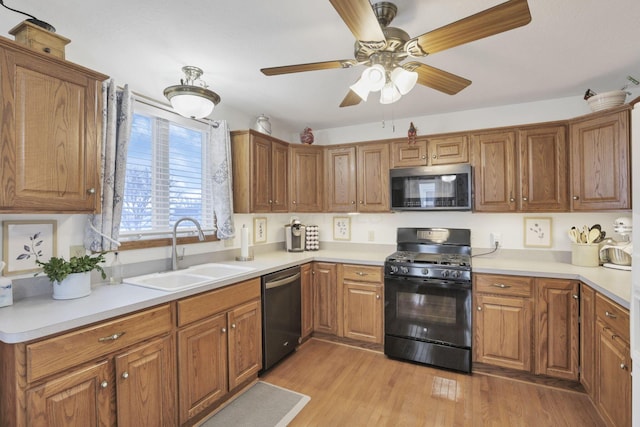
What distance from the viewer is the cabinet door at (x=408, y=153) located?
3.04 metres

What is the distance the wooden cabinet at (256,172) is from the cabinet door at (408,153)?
1194mm

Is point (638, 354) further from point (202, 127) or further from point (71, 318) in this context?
point (202, 127)

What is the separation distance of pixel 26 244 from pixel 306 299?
83.3 inches

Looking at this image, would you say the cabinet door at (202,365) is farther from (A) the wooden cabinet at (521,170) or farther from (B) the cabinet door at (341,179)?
(A) the wooden cabinet at (521,170)

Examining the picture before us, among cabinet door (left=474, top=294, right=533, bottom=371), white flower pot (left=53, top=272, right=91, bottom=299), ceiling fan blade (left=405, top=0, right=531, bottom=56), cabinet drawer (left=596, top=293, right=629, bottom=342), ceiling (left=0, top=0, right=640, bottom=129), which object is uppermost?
ceiling (left=0, top=0, right=640, bottom=129)

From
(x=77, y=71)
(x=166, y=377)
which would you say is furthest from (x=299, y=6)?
(x=166, y=377)

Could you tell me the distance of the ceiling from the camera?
151 centimetres

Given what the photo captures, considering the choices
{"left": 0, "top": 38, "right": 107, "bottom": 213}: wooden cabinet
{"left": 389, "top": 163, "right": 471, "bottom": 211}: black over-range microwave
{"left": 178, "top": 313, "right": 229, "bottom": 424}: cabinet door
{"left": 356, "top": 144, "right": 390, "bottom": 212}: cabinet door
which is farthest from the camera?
{"left": 356, "top": 144, "right": 390, "bottom": 212}: cabinet door

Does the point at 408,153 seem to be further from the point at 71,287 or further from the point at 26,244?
the point at 26,244

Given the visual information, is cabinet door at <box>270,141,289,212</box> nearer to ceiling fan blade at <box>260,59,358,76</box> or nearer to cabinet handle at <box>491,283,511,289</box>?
ceiling fan blade at <box>260,59,358,76</box>

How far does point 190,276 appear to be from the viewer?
2350mm

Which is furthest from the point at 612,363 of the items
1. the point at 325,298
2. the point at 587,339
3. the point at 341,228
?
the point at 341,228

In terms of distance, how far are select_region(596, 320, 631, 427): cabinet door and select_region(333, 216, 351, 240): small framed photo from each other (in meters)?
2.28

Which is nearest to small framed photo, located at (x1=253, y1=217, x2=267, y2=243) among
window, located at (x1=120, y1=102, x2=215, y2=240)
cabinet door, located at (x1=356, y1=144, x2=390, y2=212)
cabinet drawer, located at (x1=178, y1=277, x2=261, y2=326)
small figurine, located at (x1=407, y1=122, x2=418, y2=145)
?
window, located at (x1=120, y1=102, x2=215, y2=240)
